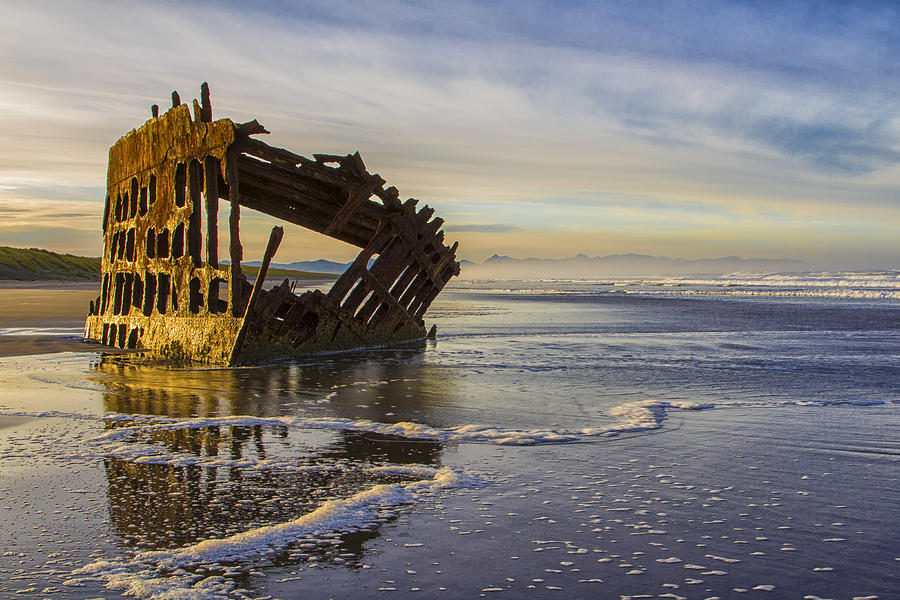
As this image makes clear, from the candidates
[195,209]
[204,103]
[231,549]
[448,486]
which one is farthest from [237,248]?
[231,549]

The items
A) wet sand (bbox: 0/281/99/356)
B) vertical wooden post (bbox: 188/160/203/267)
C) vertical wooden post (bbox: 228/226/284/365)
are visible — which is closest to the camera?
vertical wooden post (bbox: 228/226/284/365)

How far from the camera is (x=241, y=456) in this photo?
5367 mm

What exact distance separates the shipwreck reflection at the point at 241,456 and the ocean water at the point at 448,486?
0.07 ft

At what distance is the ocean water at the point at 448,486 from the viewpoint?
3.28 metres

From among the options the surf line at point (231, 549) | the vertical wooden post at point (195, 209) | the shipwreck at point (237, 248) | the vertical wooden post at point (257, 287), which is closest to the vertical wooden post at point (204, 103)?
the shipwreck at point (237, 248)

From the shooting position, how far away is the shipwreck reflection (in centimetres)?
386

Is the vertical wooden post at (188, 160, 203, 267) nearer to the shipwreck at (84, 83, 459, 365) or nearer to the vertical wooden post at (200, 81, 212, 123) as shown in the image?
the shipwreck at (84, 83, 459, 365)

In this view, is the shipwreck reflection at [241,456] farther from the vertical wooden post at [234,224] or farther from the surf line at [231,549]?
the vertical wooden post at [234,224]

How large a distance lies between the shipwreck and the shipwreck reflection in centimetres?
169

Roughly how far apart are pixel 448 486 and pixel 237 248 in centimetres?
657

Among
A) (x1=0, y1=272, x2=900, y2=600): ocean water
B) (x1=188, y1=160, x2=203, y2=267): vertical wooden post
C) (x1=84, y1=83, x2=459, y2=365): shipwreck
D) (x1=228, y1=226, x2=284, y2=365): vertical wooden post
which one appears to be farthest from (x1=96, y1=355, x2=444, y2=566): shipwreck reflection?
(x1=188, y1=160, x2=203, y2=267): vertical wooden post

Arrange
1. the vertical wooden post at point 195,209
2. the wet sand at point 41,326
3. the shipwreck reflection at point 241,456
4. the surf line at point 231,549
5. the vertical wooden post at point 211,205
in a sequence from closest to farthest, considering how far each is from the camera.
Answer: the surf line at point 231,549 → the shipwreck reflection at point 241,456 → the vertical wooden post at point 211,205 → the vertical wooden post at point 195,209 → the wet sand at point 41,326

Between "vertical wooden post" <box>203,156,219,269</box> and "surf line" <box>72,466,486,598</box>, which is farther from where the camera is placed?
"vertical wooden post" <box>203,156,219,269</box>

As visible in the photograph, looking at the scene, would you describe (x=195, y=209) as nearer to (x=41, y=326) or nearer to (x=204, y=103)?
(x=204, y=103)
